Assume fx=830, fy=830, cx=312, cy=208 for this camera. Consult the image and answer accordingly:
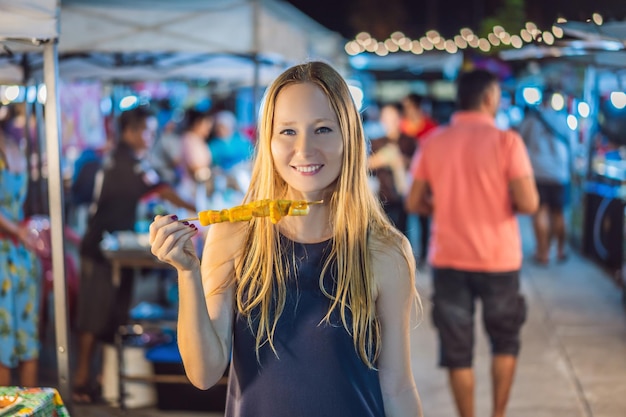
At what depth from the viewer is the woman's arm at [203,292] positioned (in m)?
2.12

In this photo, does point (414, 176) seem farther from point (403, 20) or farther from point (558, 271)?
point (403, 20)

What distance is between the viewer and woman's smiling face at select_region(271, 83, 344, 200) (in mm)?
2309

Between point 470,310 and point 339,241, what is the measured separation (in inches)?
121

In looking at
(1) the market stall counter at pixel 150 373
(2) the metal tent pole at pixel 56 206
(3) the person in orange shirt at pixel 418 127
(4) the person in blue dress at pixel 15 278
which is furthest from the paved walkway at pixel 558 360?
(3) the person in orange shirt at pixel 418 127

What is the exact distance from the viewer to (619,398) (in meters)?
6.16

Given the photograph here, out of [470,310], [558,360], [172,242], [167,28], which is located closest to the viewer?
[172,242]

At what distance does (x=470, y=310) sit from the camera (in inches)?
205

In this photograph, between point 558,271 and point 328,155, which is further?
point 558,271

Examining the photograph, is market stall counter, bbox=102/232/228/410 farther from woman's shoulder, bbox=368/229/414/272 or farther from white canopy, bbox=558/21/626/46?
woman's shoulder, bbox=368/229/414/272

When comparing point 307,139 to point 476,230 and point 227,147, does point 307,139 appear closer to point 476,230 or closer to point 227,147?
point 476,230

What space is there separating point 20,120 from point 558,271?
7210mm

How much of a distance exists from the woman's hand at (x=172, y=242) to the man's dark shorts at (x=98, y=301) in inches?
185

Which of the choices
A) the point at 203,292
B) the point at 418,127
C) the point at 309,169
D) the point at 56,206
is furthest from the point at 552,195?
the point at 203,292

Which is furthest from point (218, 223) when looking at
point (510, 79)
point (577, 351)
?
point (510, 79)
